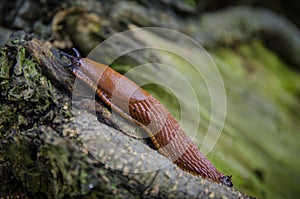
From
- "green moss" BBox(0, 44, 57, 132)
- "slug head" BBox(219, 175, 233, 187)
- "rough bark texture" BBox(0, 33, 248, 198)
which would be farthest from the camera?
"slug head" BBox(219, 175, 233, 187)

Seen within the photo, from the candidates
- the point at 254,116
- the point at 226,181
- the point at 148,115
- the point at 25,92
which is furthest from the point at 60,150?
the point at 254,116

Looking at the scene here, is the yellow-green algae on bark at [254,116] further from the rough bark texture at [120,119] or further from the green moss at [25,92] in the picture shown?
the green moss at [25,92]

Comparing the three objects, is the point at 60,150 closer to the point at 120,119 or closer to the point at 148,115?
the point at 120,119

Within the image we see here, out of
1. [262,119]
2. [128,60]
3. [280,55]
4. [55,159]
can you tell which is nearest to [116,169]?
[55,159]

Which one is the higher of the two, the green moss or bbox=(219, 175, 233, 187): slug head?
bbox=(219, 175, 233, 187): slug head

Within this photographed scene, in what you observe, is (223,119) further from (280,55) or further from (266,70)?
(280,55)

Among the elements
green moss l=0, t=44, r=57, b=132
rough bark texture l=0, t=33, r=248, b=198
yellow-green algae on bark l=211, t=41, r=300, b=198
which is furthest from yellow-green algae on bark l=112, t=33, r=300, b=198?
green moss l=0, t=44, r=57, b=132

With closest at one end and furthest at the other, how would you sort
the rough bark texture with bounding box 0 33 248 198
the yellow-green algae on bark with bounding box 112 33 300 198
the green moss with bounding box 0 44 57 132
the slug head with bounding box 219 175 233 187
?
the rough bark texture with bounding box 0 33 248 198 → the green moss with bounding box 0 44 57 132 → the slug head with bounding box 219 175 233 187 → the yellow-green algae on bark with bounding box 112 33 300 198

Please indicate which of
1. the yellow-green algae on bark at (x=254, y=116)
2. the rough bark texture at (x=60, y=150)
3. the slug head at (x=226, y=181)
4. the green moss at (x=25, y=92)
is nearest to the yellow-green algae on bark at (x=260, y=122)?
the yellow-green algae on bark at (x=254, y=116)

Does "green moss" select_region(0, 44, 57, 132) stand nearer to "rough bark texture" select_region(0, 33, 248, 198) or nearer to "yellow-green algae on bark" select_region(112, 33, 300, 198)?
"rough bark texture" select_region(0, 33, 248, 198)

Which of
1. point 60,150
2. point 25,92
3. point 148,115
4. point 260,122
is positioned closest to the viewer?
point 60,150
